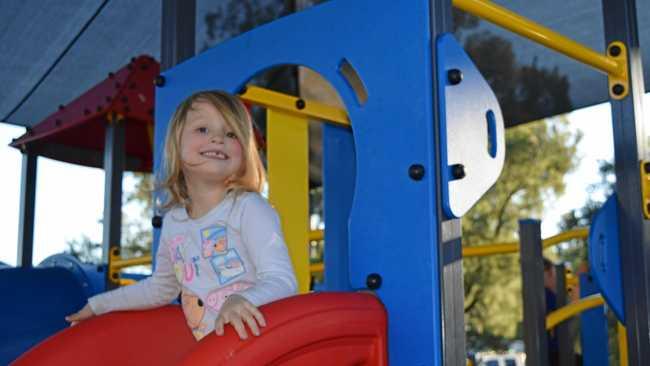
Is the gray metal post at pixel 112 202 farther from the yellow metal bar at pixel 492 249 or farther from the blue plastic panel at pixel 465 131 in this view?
the blue plastic panel at pixel 465 131

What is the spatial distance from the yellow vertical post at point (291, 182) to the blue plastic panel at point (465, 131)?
2.45ft

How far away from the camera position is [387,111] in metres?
1.05

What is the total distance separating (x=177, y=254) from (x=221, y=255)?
0.13m

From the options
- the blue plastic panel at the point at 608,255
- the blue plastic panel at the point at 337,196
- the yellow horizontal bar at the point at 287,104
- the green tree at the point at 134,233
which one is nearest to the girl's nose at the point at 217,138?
the yellow horizontal bar at the point at 287,104

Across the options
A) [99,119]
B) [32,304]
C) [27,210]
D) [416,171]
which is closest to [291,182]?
[416,171]

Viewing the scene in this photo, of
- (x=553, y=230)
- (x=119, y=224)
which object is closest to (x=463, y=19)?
(x=119, y=224)

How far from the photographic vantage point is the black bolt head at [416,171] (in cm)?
99

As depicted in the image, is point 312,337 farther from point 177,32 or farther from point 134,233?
point 134,233

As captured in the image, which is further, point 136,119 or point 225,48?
point 136,119

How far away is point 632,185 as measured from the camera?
1.62 metres

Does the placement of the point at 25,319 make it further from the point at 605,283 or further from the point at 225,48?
the point at 605,283

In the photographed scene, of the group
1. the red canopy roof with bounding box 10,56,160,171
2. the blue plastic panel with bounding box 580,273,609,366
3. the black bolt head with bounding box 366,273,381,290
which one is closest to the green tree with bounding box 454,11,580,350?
the blue plastic panel with bounding box 580,273,609,366

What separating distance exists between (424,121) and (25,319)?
167 cm

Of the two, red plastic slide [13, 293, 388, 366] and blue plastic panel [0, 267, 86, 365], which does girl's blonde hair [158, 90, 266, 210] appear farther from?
blue plastic panel [0, 267, 86, 365]
